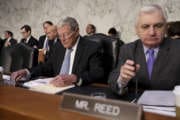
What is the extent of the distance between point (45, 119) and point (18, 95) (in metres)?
0.39

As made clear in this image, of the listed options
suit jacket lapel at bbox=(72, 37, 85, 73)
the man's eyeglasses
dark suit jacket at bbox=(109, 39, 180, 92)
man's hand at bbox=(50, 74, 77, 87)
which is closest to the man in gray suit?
dark suit jacket at bbox=(109, 39, 180, 92)

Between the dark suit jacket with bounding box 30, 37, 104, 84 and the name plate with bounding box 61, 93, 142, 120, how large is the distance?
1.24m

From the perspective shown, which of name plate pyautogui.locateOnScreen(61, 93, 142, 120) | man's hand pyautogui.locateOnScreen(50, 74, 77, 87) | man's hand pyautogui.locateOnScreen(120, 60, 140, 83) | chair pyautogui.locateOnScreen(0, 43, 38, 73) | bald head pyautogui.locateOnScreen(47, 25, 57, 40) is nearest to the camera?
name plate pyautogui.locateOnScreen(61, 93, 142, 120)

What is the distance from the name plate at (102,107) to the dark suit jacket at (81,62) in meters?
1.24

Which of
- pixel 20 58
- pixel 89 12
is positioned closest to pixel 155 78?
pixel 20 58

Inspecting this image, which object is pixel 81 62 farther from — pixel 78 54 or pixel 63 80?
pixel 63 80

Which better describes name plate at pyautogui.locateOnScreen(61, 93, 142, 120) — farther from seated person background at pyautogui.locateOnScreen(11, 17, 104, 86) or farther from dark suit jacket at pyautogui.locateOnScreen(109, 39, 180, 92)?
seated person background at pyautogui.locateOnScreen(11, 17, 104, 86)

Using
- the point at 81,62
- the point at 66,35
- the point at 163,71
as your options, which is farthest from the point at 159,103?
the point at 66,35

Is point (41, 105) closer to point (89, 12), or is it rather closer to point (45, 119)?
point (45, 119)

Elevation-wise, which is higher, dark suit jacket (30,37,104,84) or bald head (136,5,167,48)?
bald head (136,5,167,48)

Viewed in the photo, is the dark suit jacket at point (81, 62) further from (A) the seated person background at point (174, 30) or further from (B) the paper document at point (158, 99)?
(B) the paper document at point (158, 99)

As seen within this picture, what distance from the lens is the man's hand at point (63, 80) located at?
1879mm

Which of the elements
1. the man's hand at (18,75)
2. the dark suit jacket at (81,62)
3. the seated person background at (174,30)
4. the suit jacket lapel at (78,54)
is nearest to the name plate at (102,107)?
the man's hand at (18,75)

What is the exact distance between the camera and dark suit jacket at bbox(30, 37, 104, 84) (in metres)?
2.48
